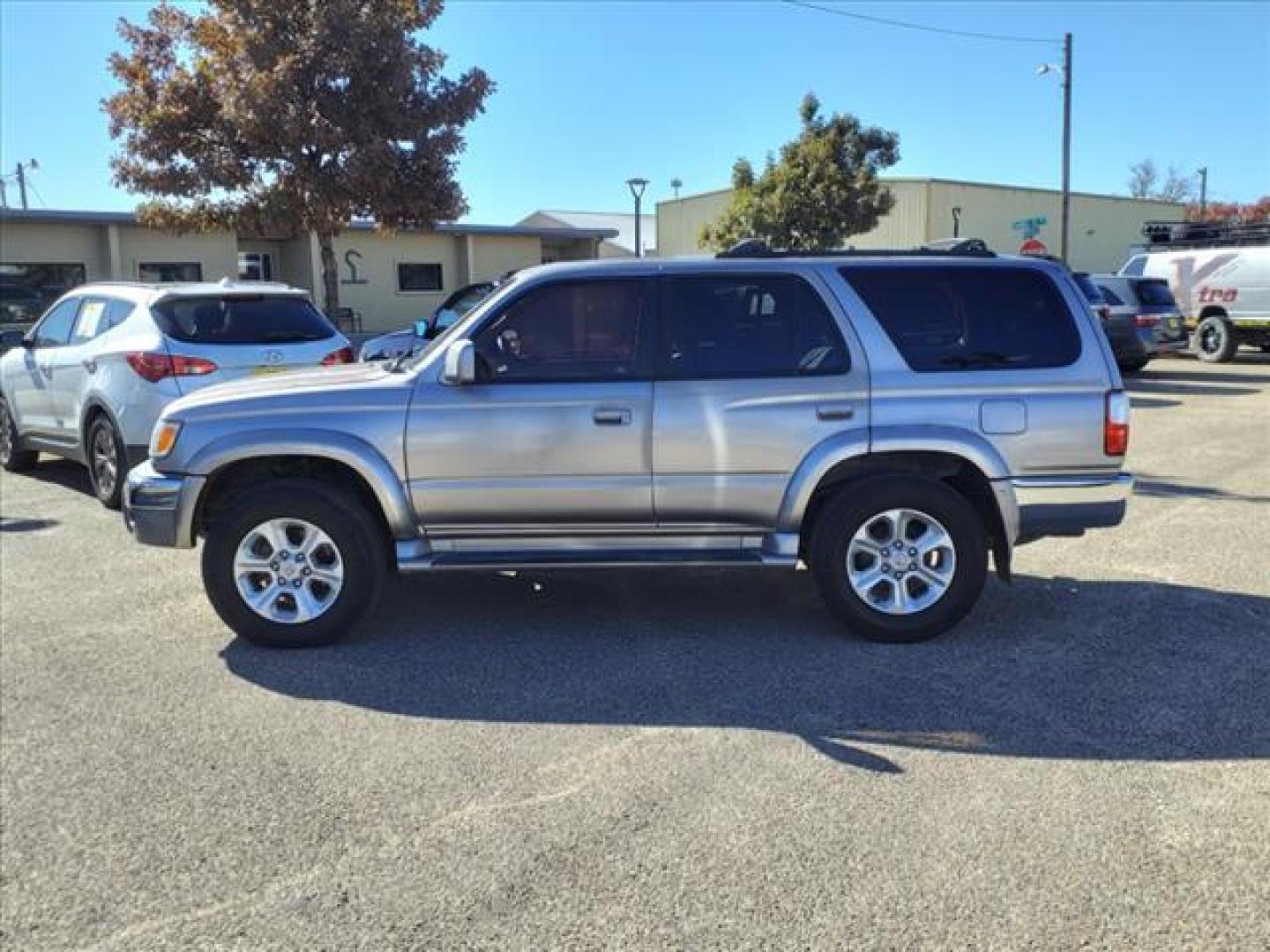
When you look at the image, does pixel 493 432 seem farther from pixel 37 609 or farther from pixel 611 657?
pixel 37 609

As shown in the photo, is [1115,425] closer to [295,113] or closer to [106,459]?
[106,459]

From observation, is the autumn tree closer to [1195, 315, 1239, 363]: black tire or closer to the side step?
the side step

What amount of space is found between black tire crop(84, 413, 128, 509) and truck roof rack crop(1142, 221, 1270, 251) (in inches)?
842

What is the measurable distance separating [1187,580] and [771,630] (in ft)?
8.82

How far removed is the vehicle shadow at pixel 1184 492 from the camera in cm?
854

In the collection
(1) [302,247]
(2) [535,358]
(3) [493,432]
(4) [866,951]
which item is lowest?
(4) [866,951]

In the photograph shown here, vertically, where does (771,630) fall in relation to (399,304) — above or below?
below

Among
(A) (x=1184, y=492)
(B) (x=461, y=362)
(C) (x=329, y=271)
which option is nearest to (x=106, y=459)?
(B) (x=461, y=362)

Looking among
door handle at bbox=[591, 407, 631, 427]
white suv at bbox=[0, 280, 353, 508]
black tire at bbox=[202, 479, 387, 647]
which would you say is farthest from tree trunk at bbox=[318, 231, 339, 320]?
door handle at bbox=[591, 407, 631, 427]

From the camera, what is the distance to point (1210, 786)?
367cm

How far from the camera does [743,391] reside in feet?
16.5

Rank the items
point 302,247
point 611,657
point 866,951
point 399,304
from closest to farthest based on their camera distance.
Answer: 1. point 866,951
2. point 611,657
3. point 302,247
4. point 399,304

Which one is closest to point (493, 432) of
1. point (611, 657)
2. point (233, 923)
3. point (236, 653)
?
point (611, 657)

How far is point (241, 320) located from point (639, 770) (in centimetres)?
578
